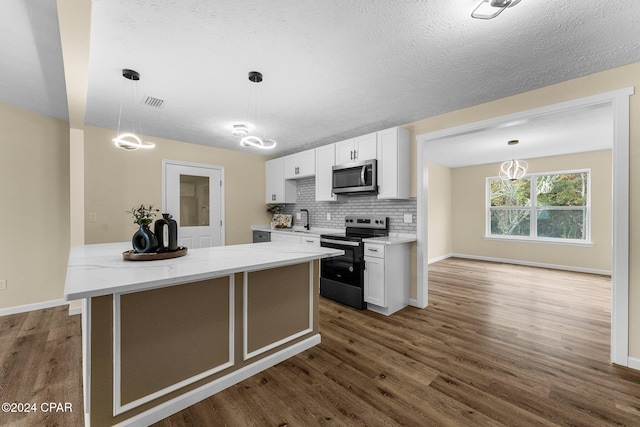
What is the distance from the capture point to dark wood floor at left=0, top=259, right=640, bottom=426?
1682mm

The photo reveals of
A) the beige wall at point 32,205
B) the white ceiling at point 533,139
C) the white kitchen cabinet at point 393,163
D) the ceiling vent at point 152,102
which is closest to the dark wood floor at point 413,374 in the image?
the beige wall at point 32,205

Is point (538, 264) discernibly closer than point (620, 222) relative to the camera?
No

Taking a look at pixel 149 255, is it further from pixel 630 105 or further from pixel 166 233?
pixel 630 105

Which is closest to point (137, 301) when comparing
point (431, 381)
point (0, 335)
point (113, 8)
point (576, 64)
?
point (113, 8)

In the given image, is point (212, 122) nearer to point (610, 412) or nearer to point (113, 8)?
point (113, 8)

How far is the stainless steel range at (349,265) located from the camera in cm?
341

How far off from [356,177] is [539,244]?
4886mm

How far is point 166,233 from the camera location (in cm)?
203

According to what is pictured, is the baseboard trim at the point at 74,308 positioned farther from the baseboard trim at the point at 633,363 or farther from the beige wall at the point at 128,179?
the baseboard trim at the point at 633,363

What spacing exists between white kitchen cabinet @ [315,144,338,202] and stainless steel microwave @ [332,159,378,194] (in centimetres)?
15

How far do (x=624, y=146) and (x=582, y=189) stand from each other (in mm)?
4407

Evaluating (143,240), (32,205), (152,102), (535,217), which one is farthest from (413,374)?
→ (535,217)

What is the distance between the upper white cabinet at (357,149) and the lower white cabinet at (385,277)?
48.9 inches

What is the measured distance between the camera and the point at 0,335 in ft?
8.94
